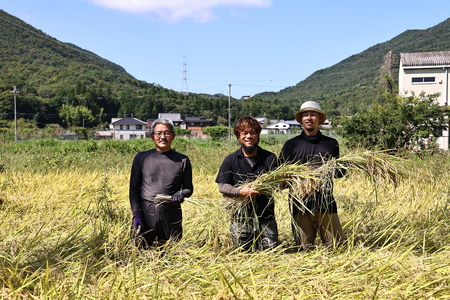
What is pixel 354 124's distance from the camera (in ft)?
44.0

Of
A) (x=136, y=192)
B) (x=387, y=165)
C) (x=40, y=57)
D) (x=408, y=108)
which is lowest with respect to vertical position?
(x=136, y=192)

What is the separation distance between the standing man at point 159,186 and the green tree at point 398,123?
1041cm

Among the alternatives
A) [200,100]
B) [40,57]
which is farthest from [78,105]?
[200,100]

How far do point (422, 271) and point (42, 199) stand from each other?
4.91m

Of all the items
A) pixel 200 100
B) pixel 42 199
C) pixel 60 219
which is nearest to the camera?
pixel 60 219

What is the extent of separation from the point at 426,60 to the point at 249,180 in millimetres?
24251

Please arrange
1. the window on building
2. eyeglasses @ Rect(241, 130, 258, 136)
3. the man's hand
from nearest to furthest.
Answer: the man's hand
eyeglasses @ Rect(241, 130, 258, 136)
the window on building

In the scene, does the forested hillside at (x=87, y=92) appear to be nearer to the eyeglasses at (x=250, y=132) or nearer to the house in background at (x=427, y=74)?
the house in background at (x=427, y=74)

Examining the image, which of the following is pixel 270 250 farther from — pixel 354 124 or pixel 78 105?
pixel 78 105

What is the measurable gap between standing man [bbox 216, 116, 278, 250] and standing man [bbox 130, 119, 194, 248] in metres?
0.35

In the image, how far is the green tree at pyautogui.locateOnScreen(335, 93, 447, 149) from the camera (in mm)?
12945

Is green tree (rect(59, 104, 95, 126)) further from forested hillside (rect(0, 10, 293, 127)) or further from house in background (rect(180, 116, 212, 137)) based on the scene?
house in background (rect(180, 116, 212, 137))

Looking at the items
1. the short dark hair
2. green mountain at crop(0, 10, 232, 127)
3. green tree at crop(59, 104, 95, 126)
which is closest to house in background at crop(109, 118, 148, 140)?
green tree at crop(59, 104, 95, 126)

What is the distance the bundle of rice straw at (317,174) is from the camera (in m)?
3.20
